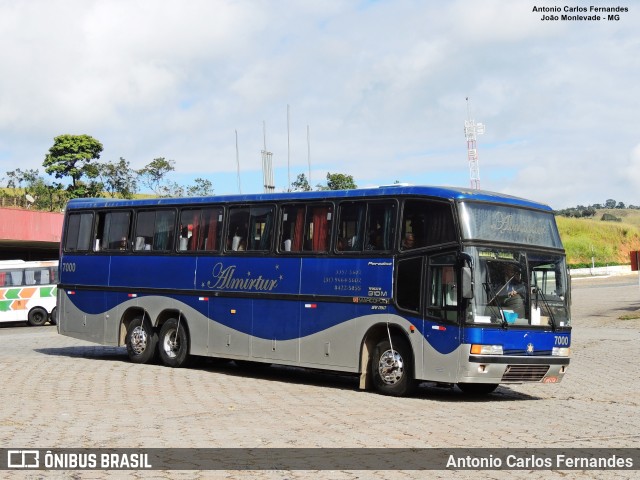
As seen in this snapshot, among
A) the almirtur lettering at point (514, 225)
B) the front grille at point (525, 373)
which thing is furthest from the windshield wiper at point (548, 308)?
the almirtur lettering at point (514, 225)

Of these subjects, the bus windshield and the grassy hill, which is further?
the grassy hill

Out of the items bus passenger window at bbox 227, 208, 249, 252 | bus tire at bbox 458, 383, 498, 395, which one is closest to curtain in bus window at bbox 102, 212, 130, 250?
bus passenger window at bbox 227, 208, 249, 252

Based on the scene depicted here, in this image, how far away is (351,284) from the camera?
696 inches

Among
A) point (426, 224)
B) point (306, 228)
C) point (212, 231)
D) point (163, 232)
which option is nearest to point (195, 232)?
point (212, 231)

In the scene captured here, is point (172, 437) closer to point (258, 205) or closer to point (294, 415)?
point (294, 415)

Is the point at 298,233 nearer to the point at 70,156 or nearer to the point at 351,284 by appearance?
the point at 351,284

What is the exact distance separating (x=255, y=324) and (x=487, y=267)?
215 inches

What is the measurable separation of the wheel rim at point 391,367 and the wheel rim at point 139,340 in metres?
7.01

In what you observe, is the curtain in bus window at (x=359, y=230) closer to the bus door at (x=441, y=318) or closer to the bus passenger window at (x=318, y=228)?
the bus passenger window at (x=318, y=228)

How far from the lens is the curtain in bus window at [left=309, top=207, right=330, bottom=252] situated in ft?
60.0

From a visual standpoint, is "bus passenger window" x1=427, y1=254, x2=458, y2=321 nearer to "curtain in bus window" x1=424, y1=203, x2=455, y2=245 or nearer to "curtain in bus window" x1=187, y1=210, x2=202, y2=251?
"curtain in bus window" x1=424, y1=203, x2=455, y2=245

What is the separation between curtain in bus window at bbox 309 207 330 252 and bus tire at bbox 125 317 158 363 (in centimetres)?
535

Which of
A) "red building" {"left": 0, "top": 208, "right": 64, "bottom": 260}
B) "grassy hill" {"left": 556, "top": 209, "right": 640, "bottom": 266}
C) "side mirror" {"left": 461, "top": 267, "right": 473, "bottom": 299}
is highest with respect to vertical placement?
"grassy hill" {"left": 556, "top": 209, "right": 640, "bottom": 266}

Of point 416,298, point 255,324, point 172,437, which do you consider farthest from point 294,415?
point 255,324
